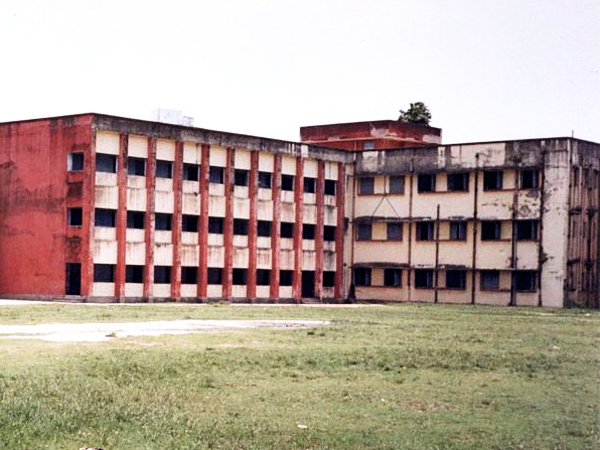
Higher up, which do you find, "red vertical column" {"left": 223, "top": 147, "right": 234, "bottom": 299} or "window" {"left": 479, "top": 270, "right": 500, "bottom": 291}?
"red vertical column" {"left": 223, "top": 147, "right": 234, "bottom": 299}

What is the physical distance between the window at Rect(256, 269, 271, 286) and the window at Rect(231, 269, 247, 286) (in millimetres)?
1194

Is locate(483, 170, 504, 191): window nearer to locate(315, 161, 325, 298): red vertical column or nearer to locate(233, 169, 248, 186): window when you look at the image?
locate(315, 161, 325, 298): red vertical column

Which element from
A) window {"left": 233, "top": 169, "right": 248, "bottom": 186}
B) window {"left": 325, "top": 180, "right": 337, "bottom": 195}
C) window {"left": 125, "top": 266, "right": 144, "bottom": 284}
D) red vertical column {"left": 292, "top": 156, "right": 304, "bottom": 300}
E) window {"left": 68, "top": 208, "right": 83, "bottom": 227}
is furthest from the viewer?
window {"left": 325, "top": 180, "right": 337, "bottom": 195}

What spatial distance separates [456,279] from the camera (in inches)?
2655

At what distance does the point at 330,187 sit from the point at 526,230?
14.7m

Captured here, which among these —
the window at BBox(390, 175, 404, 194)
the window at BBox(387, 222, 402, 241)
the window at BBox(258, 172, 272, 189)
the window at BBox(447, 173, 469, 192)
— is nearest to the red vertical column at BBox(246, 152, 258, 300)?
the window at BBox(258, 172, 272, 189)

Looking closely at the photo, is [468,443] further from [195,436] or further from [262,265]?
[262,265]

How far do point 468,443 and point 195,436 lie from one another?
333 cm

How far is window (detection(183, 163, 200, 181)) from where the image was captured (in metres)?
61.1

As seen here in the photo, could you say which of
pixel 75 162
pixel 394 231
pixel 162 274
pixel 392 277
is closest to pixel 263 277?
pixel 162 274

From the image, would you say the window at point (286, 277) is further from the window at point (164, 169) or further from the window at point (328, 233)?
the window at point (164, 169)

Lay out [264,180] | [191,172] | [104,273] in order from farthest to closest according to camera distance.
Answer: [264,180] → [191,172] → [104,273]

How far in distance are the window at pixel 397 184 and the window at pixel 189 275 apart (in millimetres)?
16594

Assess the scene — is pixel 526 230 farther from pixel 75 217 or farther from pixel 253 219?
pixel 75 217
